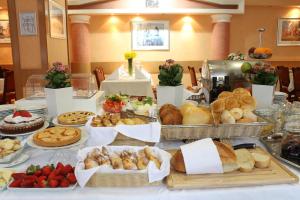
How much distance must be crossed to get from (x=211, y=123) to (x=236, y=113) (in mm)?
116

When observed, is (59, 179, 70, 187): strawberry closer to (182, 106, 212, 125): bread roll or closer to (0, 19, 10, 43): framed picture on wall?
(182, 106, 212, 125): bread roll

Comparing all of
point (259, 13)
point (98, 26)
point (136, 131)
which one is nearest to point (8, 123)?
point (136, 131)

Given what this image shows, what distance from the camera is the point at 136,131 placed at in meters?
0.99

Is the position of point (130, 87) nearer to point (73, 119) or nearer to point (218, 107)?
point (73, 119)

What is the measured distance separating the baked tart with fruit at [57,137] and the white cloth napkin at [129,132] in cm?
12

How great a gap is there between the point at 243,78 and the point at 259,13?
4.70 m

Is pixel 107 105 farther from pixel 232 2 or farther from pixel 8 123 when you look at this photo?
pixel 232 2

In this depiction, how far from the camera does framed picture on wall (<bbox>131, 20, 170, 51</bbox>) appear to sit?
5.61 meters

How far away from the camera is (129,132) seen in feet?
3.23

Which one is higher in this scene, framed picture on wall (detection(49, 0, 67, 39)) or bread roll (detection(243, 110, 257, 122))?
framed picture on wall (detection(49, 0, 67, 39))

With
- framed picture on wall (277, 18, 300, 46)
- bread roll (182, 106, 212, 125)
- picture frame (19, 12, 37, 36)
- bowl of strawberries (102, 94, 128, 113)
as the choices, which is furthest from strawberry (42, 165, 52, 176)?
framed picture on wall (277, 18, 300, 46)

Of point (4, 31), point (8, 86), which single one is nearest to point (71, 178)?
point (8, 86)

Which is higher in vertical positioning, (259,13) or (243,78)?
(259,13)

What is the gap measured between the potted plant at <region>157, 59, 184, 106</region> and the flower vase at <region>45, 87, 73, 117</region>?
0.51 meters
